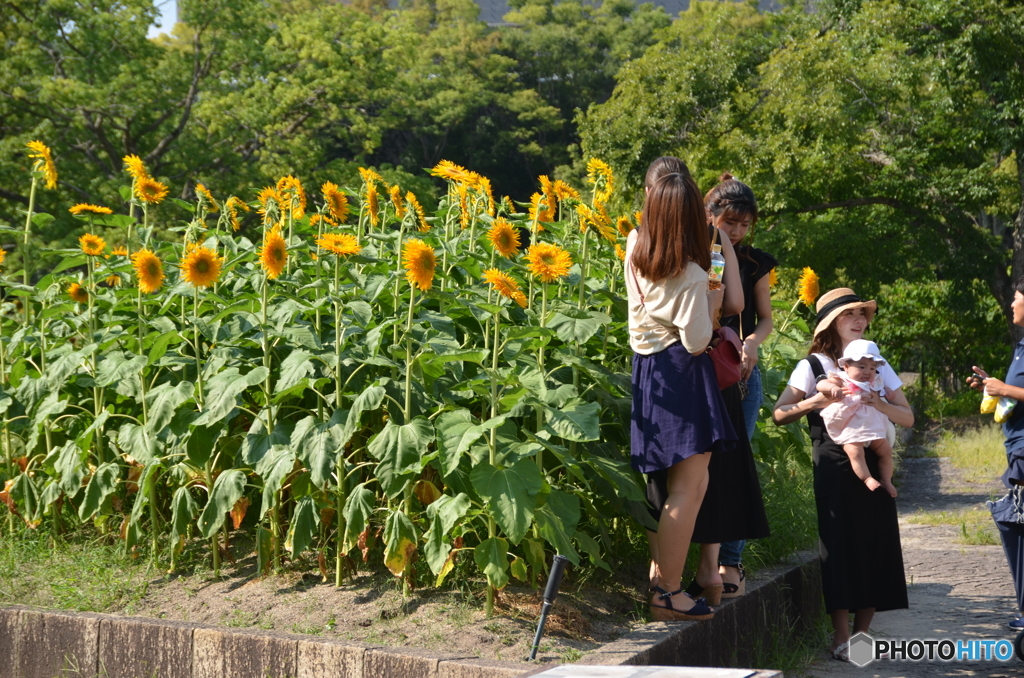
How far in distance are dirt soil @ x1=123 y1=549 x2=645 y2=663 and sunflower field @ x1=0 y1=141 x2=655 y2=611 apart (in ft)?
0.33

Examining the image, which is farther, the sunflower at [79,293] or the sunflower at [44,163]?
the sunflower at [44,163]

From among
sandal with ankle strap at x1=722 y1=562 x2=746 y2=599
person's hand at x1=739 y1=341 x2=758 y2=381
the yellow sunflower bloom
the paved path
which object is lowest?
the paved path

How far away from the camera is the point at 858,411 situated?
383 cm

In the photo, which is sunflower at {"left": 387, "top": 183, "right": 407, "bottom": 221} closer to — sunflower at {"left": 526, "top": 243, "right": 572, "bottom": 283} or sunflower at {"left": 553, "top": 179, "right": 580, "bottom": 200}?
sunflower at {"left": 553, "top": 179, "right": 580, "bottom": 200}

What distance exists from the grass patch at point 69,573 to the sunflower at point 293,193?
1586 mm

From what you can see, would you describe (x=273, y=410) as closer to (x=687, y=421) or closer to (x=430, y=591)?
(x=430, y=591)

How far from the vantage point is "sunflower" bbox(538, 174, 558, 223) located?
416 centimetres

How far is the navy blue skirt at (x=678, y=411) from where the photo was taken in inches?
129

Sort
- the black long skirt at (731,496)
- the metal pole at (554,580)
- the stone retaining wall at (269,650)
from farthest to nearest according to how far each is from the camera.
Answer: the black long skirt at (731,496) < the stone retaining wall at (269,650) < the metal pole at (554,580)

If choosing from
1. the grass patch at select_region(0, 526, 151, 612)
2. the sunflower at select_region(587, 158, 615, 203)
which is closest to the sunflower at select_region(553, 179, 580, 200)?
the sunflower at select_region(587, 158, 615, 203)

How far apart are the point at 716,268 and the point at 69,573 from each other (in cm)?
275

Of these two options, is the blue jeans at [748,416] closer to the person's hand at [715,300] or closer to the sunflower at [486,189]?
the person's hand at [715,300]

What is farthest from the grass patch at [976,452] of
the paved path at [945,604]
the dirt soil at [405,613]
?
the dirt soil at [405,613]

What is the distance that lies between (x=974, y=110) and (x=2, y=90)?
16.0 metres
